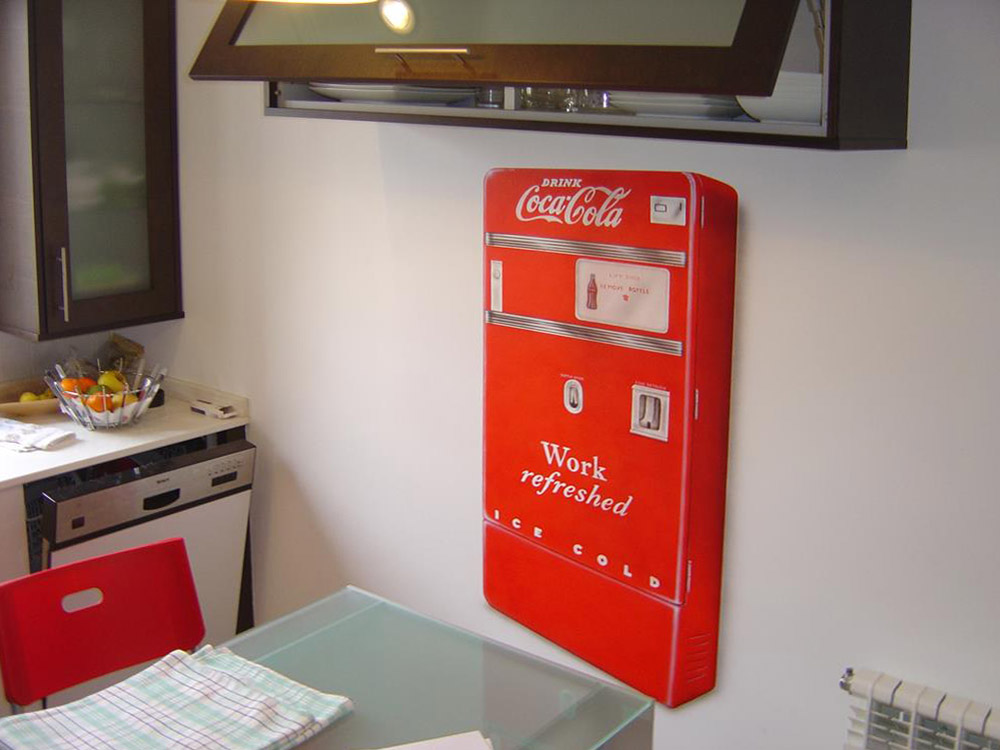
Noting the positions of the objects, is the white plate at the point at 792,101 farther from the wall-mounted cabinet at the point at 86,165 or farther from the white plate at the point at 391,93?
the wall-mounted cabinet at the point at 86,165

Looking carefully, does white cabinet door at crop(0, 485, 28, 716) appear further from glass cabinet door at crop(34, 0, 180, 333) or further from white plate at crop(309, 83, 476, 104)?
white plate at crop(309, 83, 476, 104)

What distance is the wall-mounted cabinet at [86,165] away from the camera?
2990 millimetres

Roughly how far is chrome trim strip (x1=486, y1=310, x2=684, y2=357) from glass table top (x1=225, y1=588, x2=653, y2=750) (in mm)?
679

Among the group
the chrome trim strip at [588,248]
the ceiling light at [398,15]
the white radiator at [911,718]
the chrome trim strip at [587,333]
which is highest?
the ceiling light at [398,15]

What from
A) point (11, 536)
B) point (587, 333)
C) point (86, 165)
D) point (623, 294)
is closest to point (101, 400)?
point (11, 536)

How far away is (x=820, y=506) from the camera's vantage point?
87.3 inches

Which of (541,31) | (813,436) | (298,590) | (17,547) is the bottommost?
(298,590)

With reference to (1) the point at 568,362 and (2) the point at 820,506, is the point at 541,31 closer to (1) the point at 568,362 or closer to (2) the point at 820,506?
(1) the point at 568,362

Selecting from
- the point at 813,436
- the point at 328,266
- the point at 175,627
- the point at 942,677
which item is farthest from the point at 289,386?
the point at 942,677

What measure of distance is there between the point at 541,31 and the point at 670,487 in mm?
987

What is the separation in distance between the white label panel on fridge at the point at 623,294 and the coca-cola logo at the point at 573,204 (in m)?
0.09

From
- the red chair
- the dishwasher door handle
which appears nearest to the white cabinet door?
the dishwasher door handle

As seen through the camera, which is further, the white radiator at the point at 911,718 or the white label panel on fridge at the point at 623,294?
the white label panel on fridge at the point at 623,294

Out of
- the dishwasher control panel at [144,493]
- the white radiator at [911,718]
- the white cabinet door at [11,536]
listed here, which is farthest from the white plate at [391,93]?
the white radiator at [911,718]
